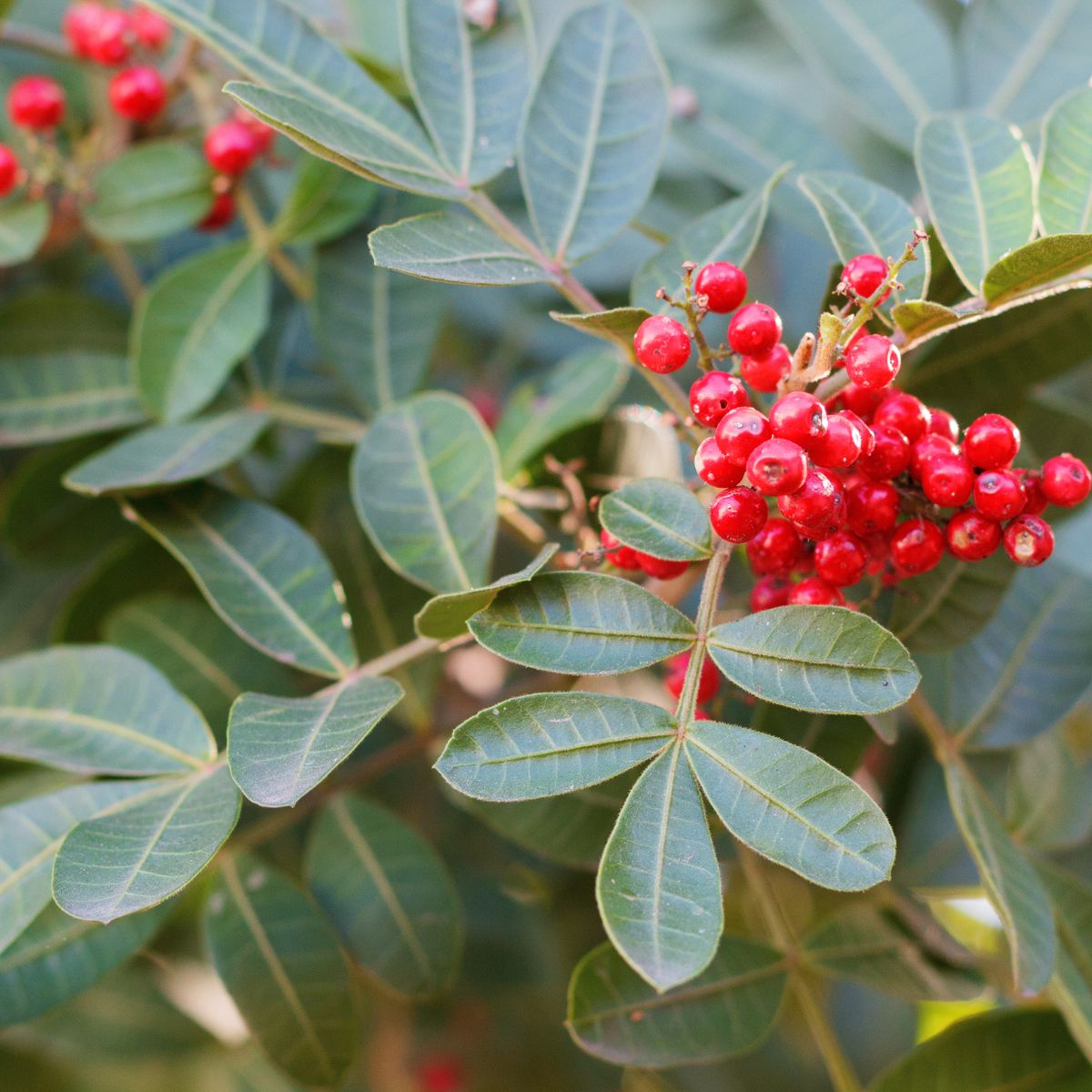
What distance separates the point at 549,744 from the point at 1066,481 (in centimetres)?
40

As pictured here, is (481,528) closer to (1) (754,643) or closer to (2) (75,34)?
(1) (754,643)

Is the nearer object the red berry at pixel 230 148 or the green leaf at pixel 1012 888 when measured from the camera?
the green leaf at pixel 1012 888

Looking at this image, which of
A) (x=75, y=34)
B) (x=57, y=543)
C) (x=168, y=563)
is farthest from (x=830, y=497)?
(x=75, y=34)

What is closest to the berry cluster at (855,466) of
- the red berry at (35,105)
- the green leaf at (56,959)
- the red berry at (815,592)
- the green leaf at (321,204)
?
the red berry at (815,592)

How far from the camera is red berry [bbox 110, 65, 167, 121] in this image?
4.10 feet

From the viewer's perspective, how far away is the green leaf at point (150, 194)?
1.19m

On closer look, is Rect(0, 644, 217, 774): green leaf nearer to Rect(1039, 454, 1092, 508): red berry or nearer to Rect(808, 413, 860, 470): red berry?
Rect(808, 413, 860, 470): red berry

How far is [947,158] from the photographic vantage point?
0.88 m

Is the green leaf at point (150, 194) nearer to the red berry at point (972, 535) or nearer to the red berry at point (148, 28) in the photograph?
the red berry at point (148, 28)

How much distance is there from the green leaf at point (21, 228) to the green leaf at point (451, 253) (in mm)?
529

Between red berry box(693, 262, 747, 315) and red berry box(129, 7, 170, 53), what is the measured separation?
0.86 metres

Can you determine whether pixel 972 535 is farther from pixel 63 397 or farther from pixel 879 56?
pixel 63 397

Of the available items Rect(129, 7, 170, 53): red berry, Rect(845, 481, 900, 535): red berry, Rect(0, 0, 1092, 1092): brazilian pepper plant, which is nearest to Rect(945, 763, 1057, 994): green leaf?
Rect(0, 0, 1092, 1092): brazilian pepper plant

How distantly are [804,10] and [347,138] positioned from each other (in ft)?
2.37
